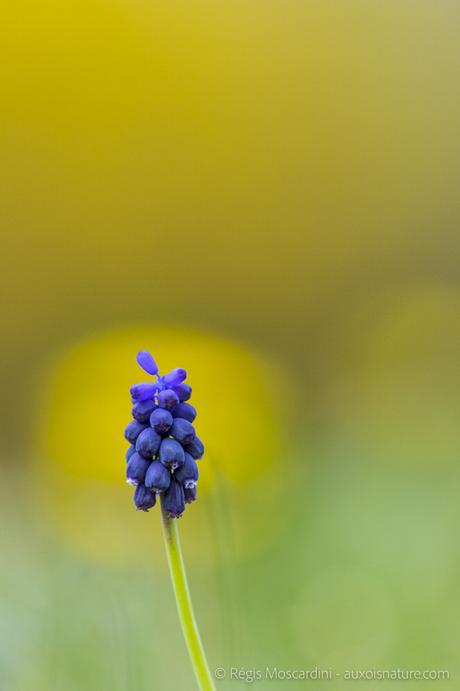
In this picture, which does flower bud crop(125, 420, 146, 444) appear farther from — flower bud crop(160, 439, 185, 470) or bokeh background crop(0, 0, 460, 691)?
bokeh background crop(0, 0, 460, 691)

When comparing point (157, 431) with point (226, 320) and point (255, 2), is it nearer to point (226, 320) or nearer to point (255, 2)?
point (226, 320)

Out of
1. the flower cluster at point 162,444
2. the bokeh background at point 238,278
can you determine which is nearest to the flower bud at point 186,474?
the flower cluster at point 162,444

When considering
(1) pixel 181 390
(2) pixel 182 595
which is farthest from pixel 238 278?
(2) pixel 182 595

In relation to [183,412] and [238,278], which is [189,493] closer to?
[183,412]

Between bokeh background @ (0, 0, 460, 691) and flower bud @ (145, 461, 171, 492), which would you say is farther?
bokeh background @ (0, 0, 460, 691)

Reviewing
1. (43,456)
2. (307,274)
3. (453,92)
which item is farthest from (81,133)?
(453,92)

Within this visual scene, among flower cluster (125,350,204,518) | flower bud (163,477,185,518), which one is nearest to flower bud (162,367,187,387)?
flower cluster (125,350,204,518)
